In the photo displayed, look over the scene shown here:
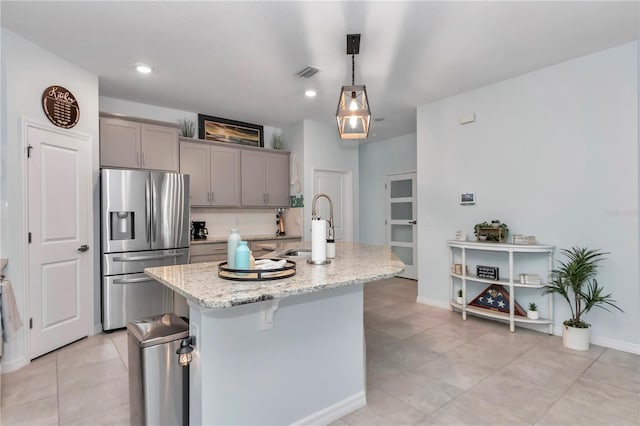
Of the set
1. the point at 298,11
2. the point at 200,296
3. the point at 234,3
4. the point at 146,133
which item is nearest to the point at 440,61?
the point at 298,11

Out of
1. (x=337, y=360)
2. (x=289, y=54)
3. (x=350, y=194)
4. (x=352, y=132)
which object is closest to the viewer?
(x=337, y=360)

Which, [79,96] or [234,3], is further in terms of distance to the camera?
[79,96]

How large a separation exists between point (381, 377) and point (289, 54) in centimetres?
287

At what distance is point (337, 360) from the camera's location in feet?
6.55

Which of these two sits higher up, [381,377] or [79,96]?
[79,96]

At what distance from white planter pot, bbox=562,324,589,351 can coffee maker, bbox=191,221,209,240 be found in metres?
4.40

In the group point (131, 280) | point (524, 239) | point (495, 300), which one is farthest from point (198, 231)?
point (524, 239)

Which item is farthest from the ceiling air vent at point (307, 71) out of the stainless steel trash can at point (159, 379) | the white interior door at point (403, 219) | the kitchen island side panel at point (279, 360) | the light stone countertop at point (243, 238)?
the white interior door at point (403, 219)

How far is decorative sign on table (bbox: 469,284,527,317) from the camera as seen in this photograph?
3.59 meters

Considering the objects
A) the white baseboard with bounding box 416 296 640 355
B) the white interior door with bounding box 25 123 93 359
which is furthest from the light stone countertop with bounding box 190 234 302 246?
the white baseboard with bounding box 416 296 640 355

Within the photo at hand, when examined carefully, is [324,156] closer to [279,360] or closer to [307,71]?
[307,71]

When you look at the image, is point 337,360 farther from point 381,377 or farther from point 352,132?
point 352,132

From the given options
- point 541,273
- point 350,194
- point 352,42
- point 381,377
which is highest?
point 352,42

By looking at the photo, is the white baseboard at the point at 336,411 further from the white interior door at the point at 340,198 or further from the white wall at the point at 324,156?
the white interior door at the point at 340,198
